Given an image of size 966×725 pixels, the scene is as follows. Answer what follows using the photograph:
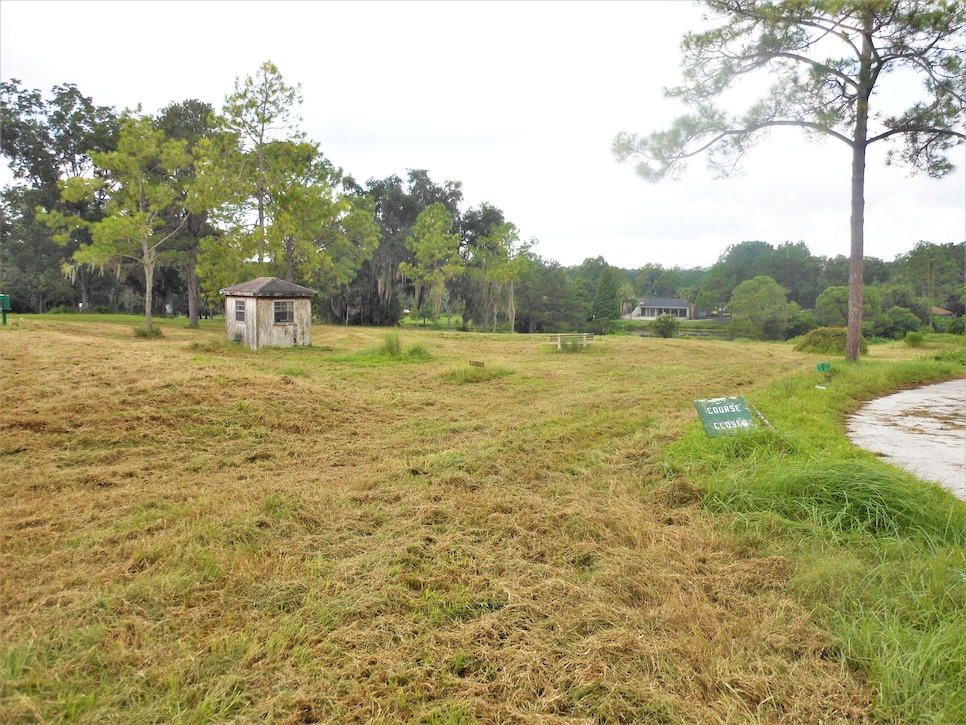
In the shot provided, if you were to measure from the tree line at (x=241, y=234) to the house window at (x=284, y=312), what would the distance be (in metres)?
6.49

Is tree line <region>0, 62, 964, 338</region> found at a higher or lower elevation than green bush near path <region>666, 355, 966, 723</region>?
higher

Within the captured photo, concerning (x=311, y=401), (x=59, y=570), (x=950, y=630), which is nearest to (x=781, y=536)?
(x=950, y=630)

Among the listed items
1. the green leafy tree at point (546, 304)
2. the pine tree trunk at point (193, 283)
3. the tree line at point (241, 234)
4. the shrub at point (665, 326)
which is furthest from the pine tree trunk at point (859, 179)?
the green leafy tree at point (546, 304)

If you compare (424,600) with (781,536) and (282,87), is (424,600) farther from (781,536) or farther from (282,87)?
(282,87)

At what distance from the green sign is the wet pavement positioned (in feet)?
4.17

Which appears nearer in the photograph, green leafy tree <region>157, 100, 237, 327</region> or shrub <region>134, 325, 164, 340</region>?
shrub <region>134, 325, 164, 340</region>

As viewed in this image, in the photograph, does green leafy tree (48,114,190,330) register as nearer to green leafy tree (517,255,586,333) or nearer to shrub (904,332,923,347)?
shrub (904,332,923,347)

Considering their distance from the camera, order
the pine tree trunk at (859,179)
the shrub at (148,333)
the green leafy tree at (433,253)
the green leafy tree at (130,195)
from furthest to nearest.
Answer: the green leafy tree at (433,253) < the green leafy tree at (130,195) < the shrub at (148,333) < the pine tree trunk at (859,179)

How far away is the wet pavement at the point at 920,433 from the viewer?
509 cm

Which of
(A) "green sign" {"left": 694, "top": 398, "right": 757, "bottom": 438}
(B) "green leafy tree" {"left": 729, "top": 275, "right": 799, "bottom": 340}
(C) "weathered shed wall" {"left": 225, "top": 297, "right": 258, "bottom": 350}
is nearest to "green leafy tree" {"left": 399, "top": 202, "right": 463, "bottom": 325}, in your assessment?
(C) "weathered shed wall" {"left": 225, "top": 297, "right": 258, "bottom": 350}

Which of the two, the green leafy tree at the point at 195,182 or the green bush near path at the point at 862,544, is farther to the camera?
the green leafy tree at the point at 195,182

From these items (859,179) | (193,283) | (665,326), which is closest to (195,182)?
(193,283)

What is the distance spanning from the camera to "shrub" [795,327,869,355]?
2098 cm

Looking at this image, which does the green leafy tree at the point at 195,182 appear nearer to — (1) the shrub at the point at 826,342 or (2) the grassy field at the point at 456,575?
(2) the grassy field at the point at 456,575
